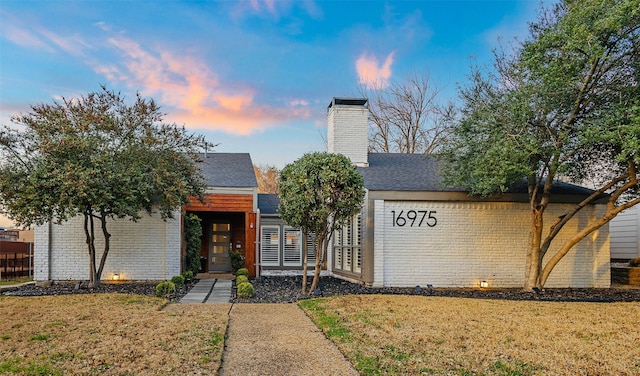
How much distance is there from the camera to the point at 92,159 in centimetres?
964

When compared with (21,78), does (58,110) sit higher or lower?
lower

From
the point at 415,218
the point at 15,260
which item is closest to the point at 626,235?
the point at 415,218

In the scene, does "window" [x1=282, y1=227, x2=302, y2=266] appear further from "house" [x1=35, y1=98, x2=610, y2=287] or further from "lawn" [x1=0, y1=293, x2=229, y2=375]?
"lawn" [x1=0, y1=293, x2=229, y2=375]

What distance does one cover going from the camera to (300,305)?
8.86m

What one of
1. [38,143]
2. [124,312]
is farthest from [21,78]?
[124,312]

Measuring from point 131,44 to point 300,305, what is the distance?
26.6ft

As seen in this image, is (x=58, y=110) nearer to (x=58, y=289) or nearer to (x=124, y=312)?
(x=58, y=289)

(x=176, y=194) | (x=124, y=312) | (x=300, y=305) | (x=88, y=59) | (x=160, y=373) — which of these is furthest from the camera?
(x=88, y=59)

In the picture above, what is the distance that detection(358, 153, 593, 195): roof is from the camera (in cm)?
1195

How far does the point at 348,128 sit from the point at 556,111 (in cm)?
671

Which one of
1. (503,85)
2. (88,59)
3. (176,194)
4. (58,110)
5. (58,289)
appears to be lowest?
(58,289)

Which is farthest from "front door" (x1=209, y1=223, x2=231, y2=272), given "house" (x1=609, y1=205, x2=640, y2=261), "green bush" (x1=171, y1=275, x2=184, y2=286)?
"house" (x1=609, y1=205, x2=640, y2=261)

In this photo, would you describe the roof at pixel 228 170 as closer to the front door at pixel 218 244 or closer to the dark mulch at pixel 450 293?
the front door at pixel 218 244

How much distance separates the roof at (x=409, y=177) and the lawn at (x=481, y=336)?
3626 mm
